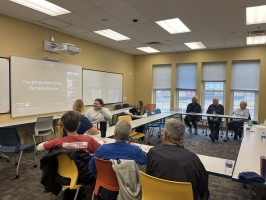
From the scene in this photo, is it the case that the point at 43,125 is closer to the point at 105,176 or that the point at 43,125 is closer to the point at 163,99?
the point at 105,176

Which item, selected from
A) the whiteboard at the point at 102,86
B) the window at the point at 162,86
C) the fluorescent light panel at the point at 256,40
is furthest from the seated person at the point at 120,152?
the window at the point at 162,86

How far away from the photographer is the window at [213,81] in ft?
25.2

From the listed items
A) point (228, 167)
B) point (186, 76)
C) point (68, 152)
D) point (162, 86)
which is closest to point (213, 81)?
point (186, 76)

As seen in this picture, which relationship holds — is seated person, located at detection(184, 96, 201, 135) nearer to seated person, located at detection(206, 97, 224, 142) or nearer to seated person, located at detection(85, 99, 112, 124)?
seated person, located at detection(206, 97, 224, 142)

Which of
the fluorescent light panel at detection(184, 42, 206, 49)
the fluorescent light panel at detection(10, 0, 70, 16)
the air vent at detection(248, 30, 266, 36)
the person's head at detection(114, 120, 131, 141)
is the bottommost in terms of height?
the person's head at detection(114, 120, 131, 141)

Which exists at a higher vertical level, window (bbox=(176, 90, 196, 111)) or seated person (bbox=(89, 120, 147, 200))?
window (bbox=(176, 90, 196, 111))

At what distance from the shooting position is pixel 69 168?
2107 millimetres

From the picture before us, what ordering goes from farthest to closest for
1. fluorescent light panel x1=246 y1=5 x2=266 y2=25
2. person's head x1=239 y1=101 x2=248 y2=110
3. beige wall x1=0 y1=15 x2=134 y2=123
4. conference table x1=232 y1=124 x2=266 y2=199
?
person's head x1=239 y1=101 x2=248 y2=110
beige wall x1=0 y1=15 x2=134 y2=123
fluorescent light panel x1=246 y1=5 x2=266 y2=25
conference table x1=232 y1=124 x2=266 y2=199

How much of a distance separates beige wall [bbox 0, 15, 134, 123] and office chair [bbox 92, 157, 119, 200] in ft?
11.6

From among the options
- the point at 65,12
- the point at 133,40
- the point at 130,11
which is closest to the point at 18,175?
the point at 65,12

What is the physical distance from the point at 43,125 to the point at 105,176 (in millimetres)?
3145

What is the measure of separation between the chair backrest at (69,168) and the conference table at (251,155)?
1502mm

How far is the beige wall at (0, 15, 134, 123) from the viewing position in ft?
14.6

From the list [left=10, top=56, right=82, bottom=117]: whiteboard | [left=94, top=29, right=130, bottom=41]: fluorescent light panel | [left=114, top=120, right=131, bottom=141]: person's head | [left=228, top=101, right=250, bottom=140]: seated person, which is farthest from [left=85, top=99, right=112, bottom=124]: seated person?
[left=228, top=101, right=250, bottom=140]: seated person
